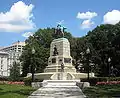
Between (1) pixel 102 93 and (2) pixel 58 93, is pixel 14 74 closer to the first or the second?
(1) pixel 102 93

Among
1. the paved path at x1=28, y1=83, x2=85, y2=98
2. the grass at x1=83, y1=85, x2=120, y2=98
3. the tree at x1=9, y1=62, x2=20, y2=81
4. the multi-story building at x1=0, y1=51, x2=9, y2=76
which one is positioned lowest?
the grass at x1=83, y1=85, x2=120, y2=98

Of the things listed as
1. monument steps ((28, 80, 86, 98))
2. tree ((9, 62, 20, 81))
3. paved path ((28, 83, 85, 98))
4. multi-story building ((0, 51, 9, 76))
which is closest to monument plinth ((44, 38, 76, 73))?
tree ((9, 62, 20, 81))

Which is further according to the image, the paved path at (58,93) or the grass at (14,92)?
the paved path at (58,93)

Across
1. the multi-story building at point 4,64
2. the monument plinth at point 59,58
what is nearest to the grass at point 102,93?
the monument plinth at point 59,58

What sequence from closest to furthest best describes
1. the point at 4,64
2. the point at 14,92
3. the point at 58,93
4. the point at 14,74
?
the point at 58,93, the point at 14,92, the point at 14,74, the point at 4,64

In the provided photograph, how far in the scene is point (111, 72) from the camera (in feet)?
234

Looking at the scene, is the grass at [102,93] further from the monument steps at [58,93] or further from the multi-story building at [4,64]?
the multi-story building at [4,64]

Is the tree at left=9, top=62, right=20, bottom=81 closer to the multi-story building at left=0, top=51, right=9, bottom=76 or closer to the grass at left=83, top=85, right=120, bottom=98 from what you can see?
the grass at left=83, top=85, right=120, bottom=98

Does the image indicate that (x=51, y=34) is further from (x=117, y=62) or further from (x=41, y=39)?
(x=117, y=62)

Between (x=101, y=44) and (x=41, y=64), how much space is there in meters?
15.9

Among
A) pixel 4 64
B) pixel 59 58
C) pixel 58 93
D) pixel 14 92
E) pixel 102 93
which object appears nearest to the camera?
pixel 58 93

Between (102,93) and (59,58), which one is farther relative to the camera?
(59,58)

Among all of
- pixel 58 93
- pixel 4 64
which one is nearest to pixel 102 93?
pixel 58 93

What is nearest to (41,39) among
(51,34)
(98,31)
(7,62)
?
(51,34)
